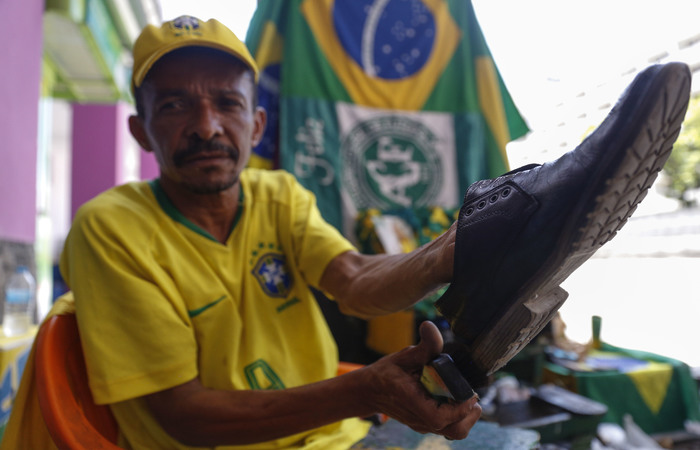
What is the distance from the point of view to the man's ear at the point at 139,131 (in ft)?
4.47

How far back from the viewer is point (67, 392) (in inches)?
38.7

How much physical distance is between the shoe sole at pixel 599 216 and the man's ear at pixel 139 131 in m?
1.09

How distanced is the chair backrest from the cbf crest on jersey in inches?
18.3

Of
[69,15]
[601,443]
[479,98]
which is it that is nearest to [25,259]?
[69,15]

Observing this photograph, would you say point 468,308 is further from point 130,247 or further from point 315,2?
point 315,2

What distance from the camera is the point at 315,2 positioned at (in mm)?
2766

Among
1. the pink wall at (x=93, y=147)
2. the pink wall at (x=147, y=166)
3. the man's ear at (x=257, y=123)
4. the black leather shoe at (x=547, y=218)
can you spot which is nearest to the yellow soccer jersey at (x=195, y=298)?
the man's ear at (x=257, y=123)

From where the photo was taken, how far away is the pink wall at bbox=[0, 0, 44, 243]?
2986 mm

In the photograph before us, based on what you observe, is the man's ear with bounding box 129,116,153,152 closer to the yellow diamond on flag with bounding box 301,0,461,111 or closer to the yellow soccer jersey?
the yellow soccer jersey

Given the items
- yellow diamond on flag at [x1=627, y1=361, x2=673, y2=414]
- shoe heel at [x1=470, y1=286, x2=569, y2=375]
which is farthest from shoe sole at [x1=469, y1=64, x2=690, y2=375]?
yellow diamond on flag at [x1=627, y1=361, x2=673, y2=414]

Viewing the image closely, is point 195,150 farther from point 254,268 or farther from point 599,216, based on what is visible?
point 599,216

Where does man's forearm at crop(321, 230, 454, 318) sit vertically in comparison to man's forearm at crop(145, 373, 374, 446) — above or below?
above

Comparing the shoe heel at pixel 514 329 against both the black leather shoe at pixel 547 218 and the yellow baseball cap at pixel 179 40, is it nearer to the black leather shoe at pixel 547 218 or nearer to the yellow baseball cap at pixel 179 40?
the black leather shoe at pixel 547 218

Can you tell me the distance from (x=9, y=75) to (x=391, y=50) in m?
2.48
